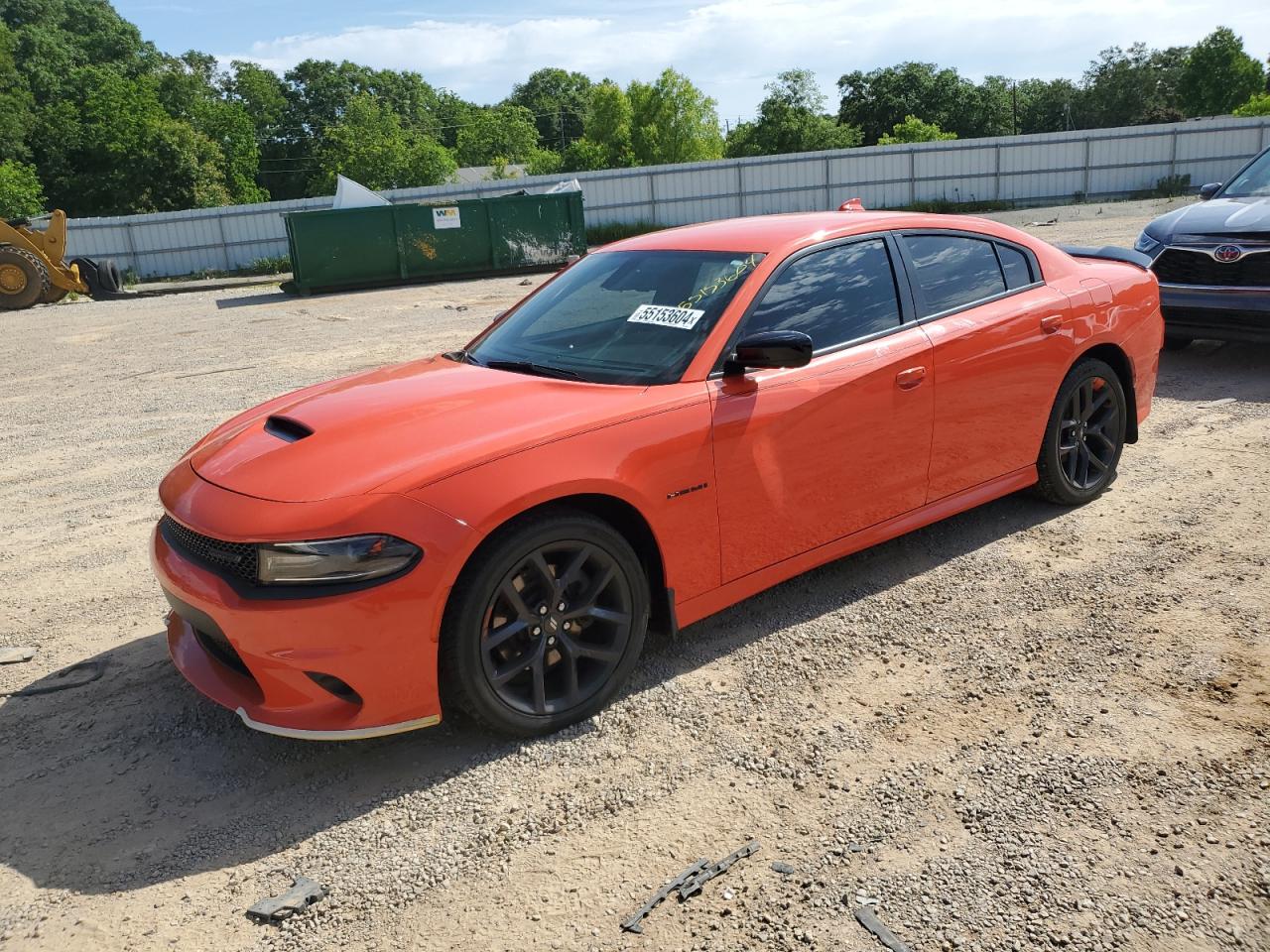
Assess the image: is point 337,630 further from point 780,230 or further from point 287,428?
point 780,230

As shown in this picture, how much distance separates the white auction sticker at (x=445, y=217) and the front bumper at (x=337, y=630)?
20642 millimetres

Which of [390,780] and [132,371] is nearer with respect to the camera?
[390,780]

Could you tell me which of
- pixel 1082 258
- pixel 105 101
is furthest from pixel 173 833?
pixel 105 101

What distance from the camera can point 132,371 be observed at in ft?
39.1

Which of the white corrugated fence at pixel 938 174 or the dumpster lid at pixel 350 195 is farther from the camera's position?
the white corrugated fence at pixel 938 174

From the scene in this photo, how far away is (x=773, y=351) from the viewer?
3.54 m

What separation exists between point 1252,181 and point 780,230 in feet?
21.3

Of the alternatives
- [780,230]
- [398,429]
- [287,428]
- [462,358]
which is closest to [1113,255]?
[780,230]

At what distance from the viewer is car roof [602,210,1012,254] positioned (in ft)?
13.6

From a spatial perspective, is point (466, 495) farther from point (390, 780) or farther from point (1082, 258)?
point (1082, 258)

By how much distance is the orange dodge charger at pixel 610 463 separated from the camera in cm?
300

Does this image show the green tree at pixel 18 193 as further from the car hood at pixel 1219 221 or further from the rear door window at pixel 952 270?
the rear door window at pixel 952 270

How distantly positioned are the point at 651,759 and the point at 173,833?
146 cm

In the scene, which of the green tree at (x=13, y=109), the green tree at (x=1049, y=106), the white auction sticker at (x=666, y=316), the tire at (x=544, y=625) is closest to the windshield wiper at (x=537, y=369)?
the white auction sticker at (x=666, y=316)
